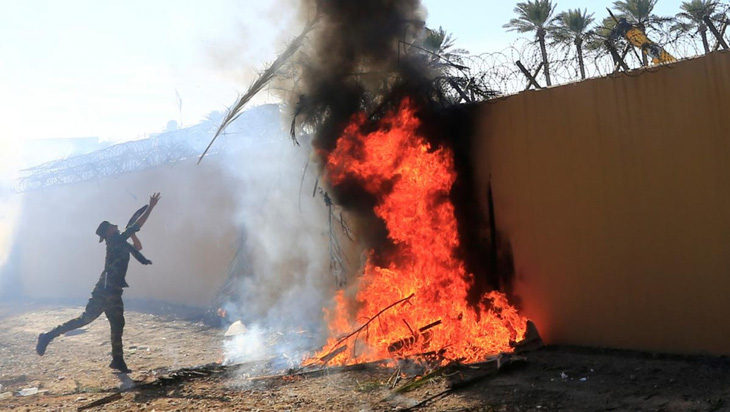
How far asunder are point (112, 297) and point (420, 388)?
15.0ft

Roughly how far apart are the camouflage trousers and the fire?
2.80 meters

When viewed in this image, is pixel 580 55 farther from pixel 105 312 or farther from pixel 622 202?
pixel 105 312

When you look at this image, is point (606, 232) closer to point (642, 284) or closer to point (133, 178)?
point (642, 284)

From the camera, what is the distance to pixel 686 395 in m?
4.52

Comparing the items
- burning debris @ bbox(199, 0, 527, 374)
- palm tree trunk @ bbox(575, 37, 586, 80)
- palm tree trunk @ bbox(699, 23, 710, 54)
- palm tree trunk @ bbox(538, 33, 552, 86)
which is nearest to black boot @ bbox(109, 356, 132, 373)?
burning debris @ bbox(199, 0, 527, 374)

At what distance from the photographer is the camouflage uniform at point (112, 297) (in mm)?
7508

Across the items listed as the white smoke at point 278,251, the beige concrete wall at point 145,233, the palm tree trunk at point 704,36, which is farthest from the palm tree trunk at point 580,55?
the beige concrete wall at point 145,233

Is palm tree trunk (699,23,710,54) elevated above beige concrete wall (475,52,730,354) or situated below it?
above

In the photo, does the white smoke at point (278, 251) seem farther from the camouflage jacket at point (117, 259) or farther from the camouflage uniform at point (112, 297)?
the camouflage jacket at point (117, 259)

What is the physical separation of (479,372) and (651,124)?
2.95 m

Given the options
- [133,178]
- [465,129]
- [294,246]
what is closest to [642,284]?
[465,129]

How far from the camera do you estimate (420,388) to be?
5363 millimetres

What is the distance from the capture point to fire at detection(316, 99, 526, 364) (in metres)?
6.54

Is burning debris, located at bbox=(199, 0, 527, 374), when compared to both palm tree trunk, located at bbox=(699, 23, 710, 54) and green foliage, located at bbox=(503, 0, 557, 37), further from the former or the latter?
green foliage, located at bbox=(503, 0, 557, 37)
